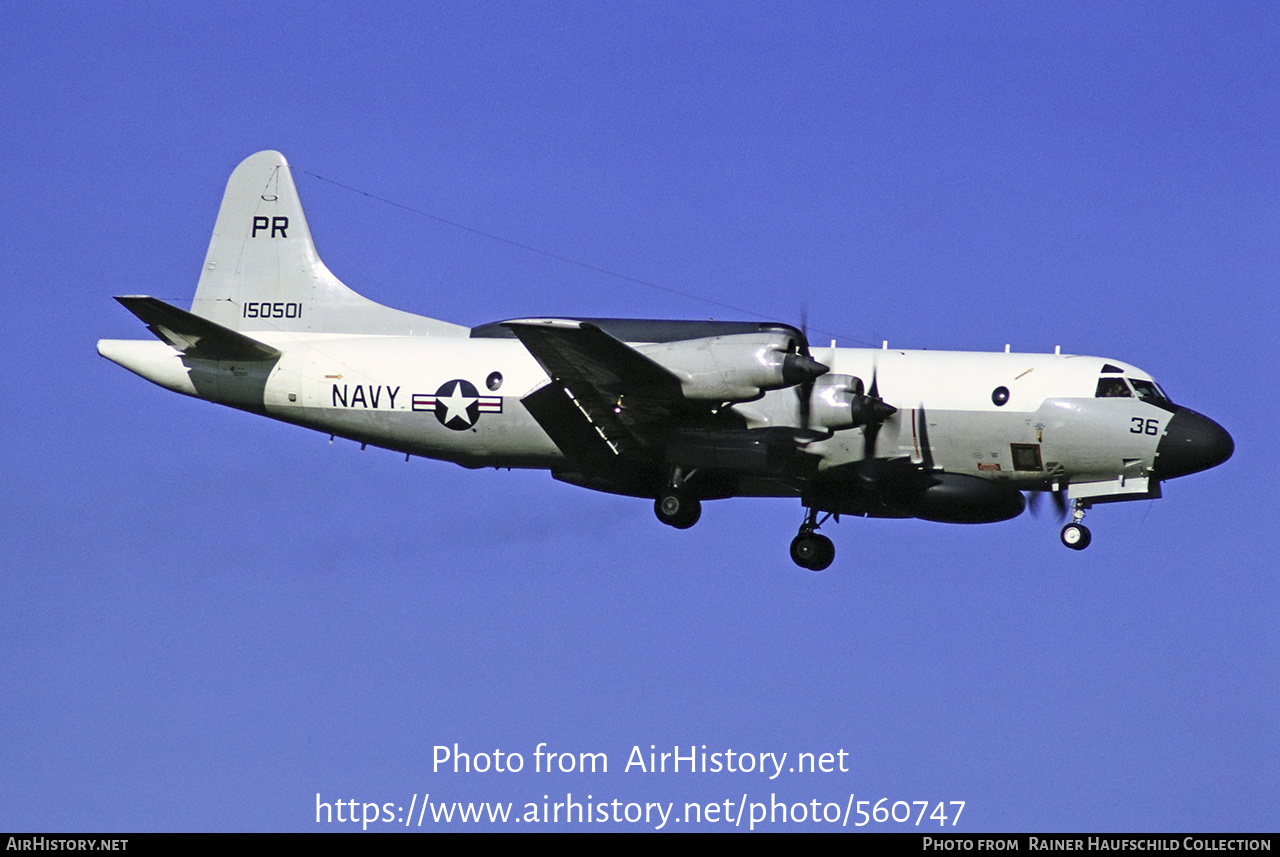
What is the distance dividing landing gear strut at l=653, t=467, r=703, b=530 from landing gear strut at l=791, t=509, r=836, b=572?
6.98ft

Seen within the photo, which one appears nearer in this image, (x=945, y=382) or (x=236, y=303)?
(x=945, y=382)

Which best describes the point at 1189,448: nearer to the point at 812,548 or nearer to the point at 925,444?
the point at 925,444

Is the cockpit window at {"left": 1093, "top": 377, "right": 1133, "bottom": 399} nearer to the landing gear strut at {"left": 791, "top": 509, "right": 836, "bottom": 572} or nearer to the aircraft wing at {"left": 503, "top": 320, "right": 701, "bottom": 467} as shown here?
the landing gear strut at {"left": 791, "top": 509, "right": 836, "bottom": 572}

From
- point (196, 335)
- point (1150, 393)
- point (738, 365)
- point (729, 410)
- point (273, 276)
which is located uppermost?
point (273, 276)

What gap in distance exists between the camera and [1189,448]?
89.4ft

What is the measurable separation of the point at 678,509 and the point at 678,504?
80 mm

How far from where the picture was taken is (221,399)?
30125 mm

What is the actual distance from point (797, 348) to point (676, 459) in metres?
2.79

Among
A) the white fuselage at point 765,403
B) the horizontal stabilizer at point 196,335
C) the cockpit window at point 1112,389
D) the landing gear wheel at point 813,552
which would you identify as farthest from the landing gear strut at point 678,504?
the horizontal stabilizer at point 196,335

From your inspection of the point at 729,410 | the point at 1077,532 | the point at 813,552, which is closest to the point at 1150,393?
the point at 1077,532

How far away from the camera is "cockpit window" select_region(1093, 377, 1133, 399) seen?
27.6 meters
